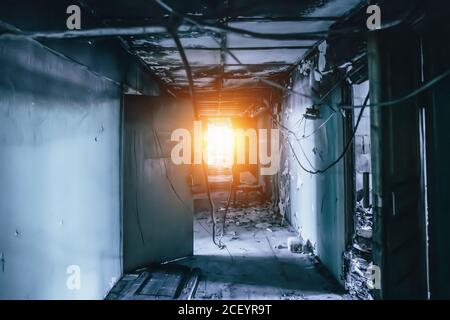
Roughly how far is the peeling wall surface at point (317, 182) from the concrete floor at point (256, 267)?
12.6 inches

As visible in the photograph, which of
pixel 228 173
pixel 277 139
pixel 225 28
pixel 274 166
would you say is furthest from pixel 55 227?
pixel 228 173

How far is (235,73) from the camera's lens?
6.28 meters

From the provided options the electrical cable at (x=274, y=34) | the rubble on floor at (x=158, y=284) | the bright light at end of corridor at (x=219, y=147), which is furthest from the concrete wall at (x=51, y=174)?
the bright light at end of corridor at (x=219, y=147)

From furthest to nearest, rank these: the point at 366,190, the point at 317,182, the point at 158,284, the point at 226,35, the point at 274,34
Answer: the point at 317,182 → the point at 158,284 → the point at 226,35 → the point at 366,190 → the point at 274,34

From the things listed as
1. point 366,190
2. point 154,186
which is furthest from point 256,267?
point 366,190

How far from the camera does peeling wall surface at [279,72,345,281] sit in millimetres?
4145

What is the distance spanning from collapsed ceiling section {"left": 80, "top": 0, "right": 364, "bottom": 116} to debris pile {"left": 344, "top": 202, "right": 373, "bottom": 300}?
1956 millimetres

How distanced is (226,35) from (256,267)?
3215 mm

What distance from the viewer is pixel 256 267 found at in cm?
492

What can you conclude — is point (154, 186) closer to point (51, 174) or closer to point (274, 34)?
point (51, 174)

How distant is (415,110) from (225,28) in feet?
6.03

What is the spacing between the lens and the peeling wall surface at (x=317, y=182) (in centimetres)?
414

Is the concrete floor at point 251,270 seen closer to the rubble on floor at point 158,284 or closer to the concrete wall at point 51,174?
the rubble on floor at point 158,284

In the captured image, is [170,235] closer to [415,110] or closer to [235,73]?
[235,73]
